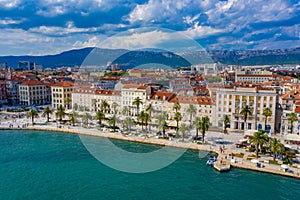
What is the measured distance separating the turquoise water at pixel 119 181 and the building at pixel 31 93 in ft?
147

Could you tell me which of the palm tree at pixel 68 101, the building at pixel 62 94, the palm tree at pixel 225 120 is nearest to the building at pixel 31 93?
the building at pixel 62 94

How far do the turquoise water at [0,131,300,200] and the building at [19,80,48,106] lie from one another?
44917 millimetres

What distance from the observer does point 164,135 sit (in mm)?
42656

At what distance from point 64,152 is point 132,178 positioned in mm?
13480

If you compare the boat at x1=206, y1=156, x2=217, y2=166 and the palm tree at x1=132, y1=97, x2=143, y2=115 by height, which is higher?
the palm tree at x1=132, y1=97, x2=143, y2=115

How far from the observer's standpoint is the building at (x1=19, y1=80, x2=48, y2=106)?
3031 inches

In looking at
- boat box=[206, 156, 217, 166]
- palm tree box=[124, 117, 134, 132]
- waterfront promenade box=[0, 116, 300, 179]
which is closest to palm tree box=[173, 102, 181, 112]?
waterfront promenade box=[0, 116, 300, 179]

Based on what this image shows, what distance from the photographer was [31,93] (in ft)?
254

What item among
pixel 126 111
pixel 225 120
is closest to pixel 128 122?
pixel 126 111

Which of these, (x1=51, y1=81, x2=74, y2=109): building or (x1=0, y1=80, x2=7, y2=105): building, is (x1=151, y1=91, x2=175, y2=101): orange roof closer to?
(x1=51, y1=81, x2=74, y2=109): building

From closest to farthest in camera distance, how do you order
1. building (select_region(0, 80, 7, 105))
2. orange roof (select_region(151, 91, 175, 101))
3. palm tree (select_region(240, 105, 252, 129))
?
palm tree (select_region(240, 105, 252, 129)), orange roof (select_region(151, 91, 175, 101)), building (select_region(0, 80, 7, 105))

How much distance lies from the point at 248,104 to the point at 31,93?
204ft

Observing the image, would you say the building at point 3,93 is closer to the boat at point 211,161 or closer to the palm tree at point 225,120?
the palm tree at point 225,120

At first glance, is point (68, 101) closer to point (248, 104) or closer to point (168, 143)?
point (168, 143)
